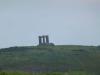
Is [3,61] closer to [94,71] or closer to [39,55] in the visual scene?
[39,55]

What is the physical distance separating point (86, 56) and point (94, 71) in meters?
17.6

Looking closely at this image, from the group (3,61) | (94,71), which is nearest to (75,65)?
(94,71)

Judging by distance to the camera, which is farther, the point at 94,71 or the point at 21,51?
the point at 21,51

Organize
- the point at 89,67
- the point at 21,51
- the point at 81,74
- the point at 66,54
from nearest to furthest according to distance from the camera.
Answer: the point at 81,74
the point at 89,67
the point at 66,54
the point at 21,51

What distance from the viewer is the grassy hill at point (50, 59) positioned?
93.6 m

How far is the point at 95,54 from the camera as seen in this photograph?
10819cm

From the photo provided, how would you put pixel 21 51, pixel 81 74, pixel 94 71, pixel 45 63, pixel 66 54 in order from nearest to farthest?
pixel 81 74 < pixel 94 71 < pixel 45 63 < pixel 66 54 < pixel 21 51

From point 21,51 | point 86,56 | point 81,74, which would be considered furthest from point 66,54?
point 81,74

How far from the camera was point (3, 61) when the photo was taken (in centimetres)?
10344

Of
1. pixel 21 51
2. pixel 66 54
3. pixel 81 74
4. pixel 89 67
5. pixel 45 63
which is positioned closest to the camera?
pixel 81 74

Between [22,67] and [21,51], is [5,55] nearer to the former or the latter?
[21,51]

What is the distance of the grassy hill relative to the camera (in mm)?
93562

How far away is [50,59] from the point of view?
340 ft

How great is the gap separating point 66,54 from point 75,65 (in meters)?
10.1
